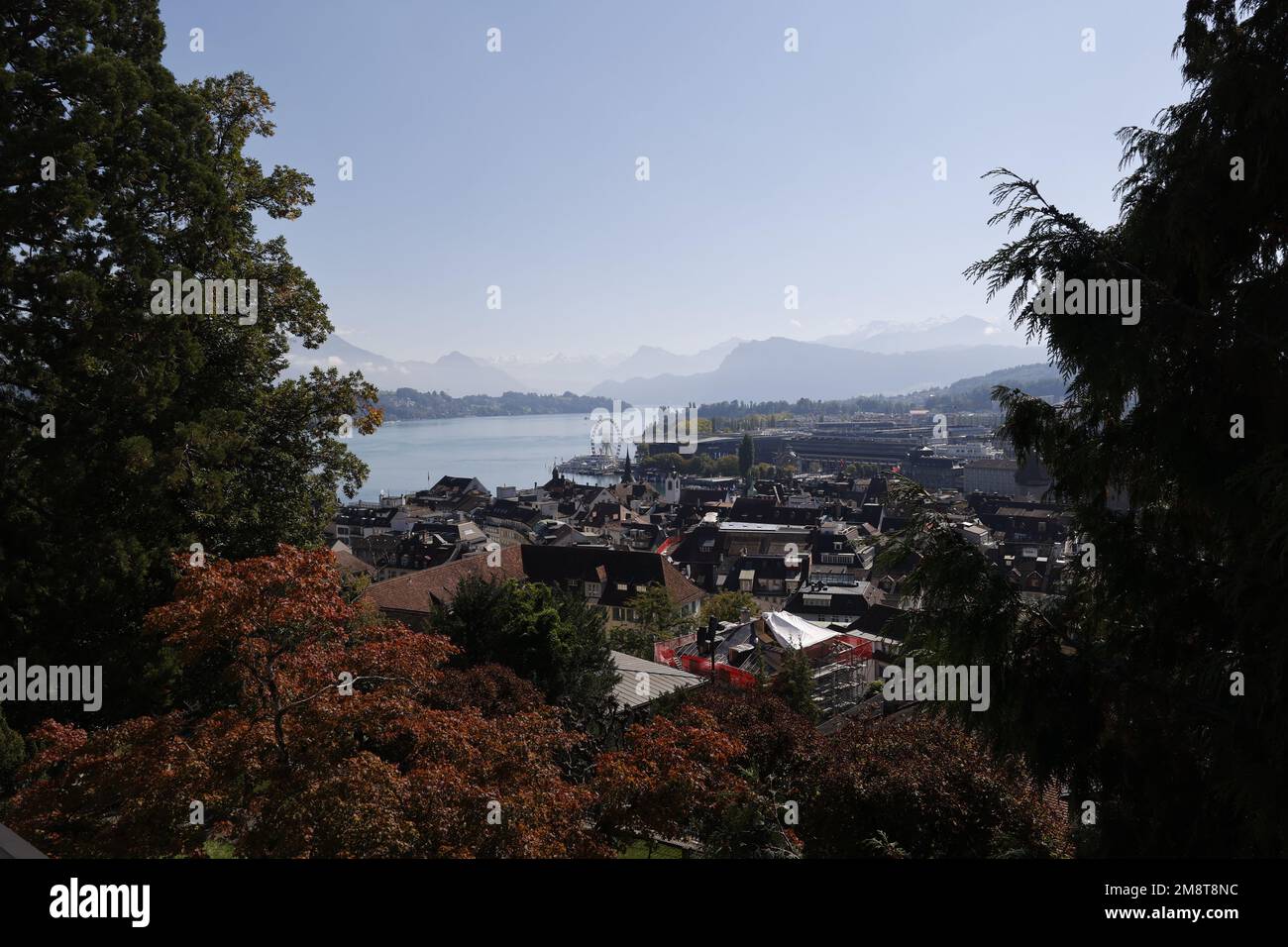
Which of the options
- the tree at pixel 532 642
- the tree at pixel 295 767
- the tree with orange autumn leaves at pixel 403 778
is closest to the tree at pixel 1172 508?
the tree with orange autumn leaves at pixel 403 778

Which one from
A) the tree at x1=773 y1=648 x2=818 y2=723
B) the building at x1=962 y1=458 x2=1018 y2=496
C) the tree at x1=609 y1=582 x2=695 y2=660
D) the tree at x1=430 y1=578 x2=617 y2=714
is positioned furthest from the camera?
the building at x1=962 y1=458 x2=1018 y2=496

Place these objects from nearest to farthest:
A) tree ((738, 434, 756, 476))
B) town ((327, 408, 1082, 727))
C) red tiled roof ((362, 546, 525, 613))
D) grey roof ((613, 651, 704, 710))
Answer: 1. grey roof ((613, 651, 704, 710))
2. town ((327, 408, 1082, 727))
3. red tiled roof ((362, 546, 525, 613))
4. tree ((738, 434, 756, 476))

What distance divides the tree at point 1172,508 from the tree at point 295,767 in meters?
3.61

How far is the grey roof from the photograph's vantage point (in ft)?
52.1

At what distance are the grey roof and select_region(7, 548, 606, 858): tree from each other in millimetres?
7658

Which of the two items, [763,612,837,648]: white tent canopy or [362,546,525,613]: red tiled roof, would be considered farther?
[362,546,525,613]: red tiled roof

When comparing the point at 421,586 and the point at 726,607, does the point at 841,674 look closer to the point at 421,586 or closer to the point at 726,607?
the point at 421,586

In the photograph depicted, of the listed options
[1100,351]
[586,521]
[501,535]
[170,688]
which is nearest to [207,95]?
[170,688]

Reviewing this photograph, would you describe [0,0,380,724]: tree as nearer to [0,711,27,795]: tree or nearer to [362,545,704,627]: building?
[0,711,27,795]: tree

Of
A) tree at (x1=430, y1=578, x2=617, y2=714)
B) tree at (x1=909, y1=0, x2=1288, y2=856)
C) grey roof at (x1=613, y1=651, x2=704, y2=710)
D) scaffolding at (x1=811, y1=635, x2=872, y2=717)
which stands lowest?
scaffolding at (x1=811, y1=635, x2=872, y2=717)

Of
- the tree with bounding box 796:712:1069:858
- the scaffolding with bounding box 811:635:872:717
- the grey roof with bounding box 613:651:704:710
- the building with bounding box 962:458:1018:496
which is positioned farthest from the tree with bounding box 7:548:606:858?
the building with bounding box 962:458:1018:496

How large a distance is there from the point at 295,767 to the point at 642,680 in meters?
11.4
